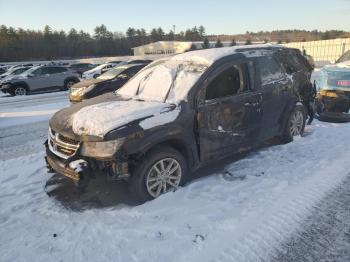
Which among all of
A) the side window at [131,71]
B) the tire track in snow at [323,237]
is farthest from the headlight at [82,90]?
the tire track in snow at [323,237]

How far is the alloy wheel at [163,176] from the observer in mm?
4297

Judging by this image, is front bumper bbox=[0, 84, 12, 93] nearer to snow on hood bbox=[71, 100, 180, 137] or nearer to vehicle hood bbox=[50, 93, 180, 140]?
vehicle hood bbox=[50, 93, 180, 140]

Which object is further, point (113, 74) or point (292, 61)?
point (113, 74)

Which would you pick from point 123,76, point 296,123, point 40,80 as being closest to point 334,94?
point 296,123

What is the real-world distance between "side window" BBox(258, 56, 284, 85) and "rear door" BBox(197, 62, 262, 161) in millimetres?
373

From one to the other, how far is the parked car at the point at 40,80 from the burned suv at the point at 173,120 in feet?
50.3

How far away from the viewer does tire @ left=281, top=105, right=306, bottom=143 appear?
6.31m

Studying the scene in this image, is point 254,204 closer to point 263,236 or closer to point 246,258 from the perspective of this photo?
point 263,236

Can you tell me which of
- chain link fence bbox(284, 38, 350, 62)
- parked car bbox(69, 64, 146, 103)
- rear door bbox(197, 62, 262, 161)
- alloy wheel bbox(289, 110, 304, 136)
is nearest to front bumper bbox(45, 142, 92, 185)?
rear door bbox(197, 62, 262, 161)

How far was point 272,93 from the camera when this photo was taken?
5.71 meters

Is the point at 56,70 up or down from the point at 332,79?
up

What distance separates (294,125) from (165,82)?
9.59 ft

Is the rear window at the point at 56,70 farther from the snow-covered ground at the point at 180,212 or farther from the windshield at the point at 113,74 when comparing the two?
the snow-covered ground at the point at 180,212

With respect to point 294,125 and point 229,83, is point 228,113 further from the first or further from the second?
point 294,125
